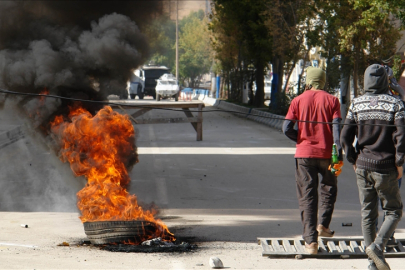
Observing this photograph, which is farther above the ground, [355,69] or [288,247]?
[355,69]

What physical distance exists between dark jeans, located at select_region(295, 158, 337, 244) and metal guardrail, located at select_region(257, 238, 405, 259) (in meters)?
0.18

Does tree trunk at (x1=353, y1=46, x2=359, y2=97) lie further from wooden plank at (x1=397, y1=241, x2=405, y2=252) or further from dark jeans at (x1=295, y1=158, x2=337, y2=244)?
dark jeans at (x1=295, y1=158, x2=337, y2=244)

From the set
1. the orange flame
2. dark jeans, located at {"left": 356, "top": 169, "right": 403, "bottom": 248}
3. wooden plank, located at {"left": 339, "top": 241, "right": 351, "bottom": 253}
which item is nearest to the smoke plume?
the orange flame

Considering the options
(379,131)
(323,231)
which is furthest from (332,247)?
(379,131)

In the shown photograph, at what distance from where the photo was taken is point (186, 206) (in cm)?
811

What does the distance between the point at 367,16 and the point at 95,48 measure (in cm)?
1002

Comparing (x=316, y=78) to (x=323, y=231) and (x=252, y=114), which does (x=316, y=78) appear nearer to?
(x=323, y=231)

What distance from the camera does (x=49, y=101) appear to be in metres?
7.73

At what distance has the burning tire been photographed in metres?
5.72

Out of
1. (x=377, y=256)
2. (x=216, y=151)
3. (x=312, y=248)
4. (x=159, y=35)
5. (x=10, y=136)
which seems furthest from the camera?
(x=10, y=136)

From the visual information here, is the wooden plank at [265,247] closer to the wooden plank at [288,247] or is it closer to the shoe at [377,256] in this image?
the wooden plank at [288,247]

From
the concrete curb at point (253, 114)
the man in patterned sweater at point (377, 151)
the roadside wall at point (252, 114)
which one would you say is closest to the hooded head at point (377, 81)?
the man in patterned sweater at point (377, 151)

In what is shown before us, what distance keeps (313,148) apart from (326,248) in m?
1.03

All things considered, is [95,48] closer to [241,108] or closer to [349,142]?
[349,142]
